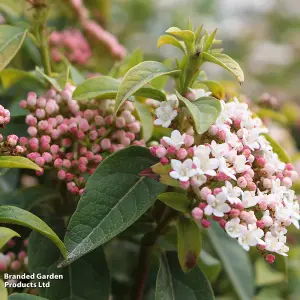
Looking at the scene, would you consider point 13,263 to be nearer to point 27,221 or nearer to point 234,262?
point 27,221

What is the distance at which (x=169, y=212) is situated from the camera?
0.74 metres

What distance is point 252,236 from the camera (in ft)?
2.02

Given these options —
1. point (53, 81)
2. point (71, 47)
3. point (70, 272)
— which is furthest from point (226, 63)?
point (71, 47)

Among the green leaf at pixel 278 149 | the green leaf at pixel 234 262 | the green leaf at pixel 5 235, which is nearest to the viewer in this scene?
the green leaf at pixel 5 235

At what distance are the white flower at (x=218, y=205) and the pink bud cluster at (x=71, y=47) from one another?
27.8 inches

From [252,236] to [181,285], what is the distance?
0.18 m

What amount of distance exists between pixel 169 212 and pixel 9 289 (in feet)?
0.90

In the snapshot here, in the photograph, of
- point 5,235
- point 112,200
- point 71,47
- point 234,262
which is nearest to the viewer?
point 5,235

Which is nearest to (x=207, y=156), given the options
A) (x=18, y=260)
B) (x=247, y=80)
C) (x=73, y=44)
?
(x=18, y=260)

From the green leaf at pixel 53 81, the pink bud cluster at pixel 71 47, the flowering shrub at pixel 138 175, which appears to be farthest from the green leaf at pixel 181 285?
the pink bud cluster at pixel 71 47

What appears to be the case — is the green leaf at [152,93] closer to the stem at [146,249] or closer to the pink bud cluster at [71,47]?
the stem at [146,249]

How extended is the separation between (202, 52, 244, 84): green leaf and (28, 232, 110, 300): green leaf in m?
0.35

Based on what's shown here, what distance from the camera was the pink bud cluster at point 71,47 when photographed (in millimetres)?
1195

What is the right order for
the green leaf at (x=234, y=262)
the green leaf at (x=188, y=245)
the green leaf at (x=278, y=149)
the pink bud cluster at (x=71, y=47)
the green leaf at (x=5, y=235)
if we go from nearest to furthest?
the green leaf at (x=5, y=235) < the green leaf at (x=188, y=245) < the green leaf at (x=278, y=149) < the green leaf at (x=234, y=262) < the pink bud cluster at (x=71, y=47)
